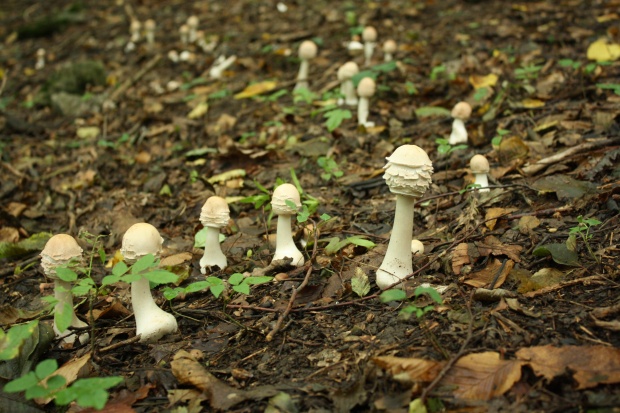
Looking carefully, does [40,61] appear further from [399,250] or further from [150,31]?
[399,250]

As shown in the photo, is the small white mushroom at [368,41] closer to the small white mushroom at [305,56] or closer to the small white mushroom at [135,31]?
the small white mushroom at [305,56]

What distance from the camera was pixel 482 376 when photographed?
2.53 meters

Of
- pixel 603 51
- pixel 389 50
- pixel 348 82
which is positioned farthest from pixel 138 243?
pixel 603 51

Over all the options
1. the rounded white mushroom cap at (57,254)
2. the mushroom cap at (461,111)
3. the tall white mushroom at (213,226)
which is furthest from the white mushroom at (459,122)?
the rounded white mushroom cap at (57,254)

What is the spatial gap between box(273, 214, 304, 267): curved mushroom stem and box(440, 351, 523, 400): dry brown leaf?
1.71m

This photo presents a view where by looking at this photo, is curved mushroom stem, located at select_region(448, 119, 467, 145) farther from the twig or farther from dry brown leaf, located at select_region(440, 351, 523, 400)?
dry brown leaf, located at select_region(440, 351, 523, 400)

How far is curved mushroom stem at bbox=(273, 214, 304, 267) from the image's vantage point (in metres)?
4.06

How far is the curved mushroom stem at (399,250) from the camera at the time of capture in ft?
11.2

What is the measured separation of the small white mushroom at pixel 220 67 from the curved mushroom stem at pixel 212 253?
18.3 feet

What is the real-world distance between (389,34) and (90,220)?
20.4ft

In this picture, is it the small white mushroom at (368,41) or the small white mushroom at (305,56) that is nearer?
the small white mushroom at (305,56)

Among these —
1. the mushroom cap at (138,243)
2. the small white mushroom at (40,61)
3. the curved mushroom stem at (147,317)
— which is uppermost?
the small white mushroom at (40,61)

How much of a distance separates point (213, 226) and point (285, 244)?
590 millimetres

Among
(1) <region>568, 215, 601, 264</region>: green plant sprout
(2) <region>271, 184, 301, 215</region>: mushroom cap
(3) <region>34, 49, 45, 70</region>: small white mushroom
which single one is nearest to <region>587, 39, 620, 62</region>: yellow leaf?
(1) <region>568, 215, 601, 264</region>: green plant sprout
